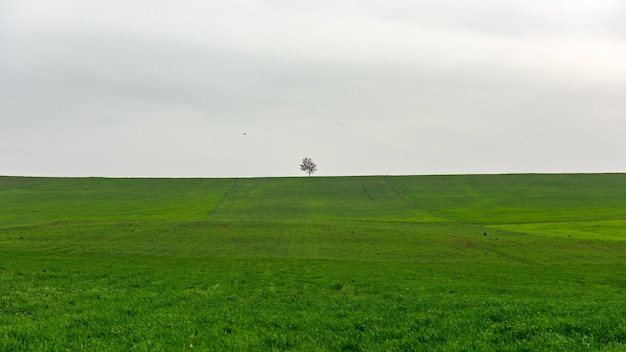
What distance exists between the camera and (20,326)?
452 inches

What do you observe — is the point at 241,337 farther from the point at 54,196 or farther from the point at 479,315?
the point at 54,196

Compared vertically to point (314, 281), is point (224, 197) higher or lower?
higher

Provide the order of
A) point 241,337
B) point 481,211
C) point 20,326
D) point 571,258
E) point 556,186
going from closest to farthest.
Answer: point 241,337 < point 20,326 < point 571,258 < point 481,211 < point 556,186

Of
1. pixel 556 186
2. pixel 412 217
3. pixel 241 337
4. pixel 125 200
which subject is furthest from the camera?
pixel 556 186

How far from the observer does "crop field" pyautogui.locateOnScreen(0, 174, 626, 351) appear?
10359 mm

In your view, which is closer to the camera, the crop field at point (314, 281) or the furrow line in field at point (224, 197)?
the crop field at point (314, 281)

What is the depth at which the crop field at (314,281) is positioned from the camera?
10.4 m

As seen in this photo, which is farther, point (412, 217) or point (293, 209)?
point (293, 209)

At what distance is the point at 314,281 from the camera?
25.4m

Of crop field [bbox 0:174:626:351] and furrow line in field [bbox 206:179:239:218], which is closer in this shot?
crop field [bbox 0:174:626:351]

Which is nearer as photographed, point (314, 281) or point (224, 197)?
point (314, 281)

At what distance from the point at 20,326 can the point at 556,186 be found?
475ft

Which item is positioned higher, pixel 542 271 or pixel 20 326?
pixel 20 326

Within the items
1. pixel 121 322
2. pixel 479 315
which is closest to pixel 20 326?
pixel 121 322
